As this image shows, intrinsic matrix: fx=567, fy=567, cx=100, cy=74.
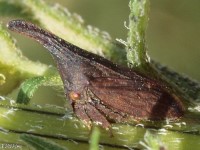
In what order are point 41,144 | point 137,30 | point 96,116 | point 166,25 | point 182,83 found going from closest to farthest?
point 41,144
point 137,30
point 96,116
point 182,83
point 166,25

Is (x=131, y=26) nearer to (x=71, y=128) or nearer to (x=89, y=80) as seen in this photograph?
(x=89, y=80)

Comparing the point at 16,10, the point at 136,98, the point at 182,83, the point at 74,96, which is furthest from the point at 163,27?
the point at 74,96

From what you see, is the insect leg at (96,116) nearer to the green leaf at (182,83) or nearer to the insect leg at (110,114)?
the insect leg at (110,114)

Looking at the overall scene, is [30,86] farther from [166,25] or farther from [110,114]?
[166,25]

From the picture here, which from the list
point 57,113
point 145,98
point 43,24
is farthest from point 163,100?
point 43,24

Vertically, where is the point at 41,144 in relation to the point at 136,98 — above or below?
below

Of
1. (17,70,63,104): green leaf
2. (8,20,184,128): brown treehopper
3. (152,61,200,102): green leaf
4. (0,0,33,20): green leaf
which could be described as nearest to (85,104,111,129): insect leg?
(8,20,184,128): brown treehopper

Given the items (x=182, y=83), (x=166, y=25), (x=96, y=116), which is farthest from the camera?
(x=166, y=25)
